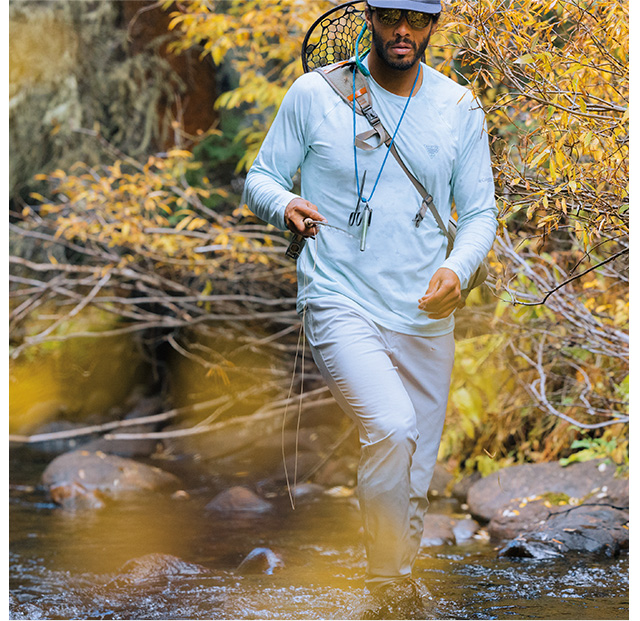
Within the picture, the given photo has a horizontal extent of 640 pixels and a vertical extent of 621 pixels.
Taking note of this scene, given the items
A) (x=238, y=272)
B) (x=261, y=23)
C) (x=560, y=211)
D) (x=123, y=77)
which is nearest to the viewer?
(x=560, y=211)

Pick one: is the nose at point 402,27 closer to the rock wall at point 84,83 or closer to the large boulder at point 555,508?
the large boulder at point 555,508

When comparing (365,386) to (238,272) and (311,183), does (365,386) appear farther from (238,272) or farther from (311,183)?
(238,272)

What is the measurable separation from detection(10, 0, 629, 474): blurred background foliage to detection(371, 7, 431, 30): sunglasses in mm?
253

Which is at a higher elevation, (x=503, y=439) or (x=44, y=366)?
(x=503, y=439)

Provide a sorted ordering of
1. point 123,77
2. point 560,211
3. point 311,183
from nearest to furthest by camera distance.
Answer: point 311,183 → point 560,211 → point 123,77

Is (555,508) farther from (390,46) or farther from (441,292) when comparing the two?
(390,46)

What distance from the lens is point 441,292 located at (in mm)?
Answer: 3090

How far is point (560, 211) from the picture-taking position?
11.8 feet

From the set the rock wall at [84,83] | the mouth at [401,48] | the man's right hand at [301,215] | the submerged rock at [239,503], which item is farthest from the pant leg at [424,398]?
the rock wall at [84,83]

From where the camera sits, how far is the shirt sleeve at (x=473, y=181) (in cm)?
333

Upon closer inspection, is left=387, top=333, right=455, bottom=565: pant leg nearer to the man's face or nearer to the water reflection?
the water reflection

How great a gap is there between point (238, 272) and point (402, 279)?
5.32 m

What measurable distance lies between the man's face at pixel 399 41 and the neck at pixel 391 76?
0.09 m

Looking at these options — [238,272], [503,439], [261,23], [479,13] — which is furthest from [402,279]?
[238,272]
